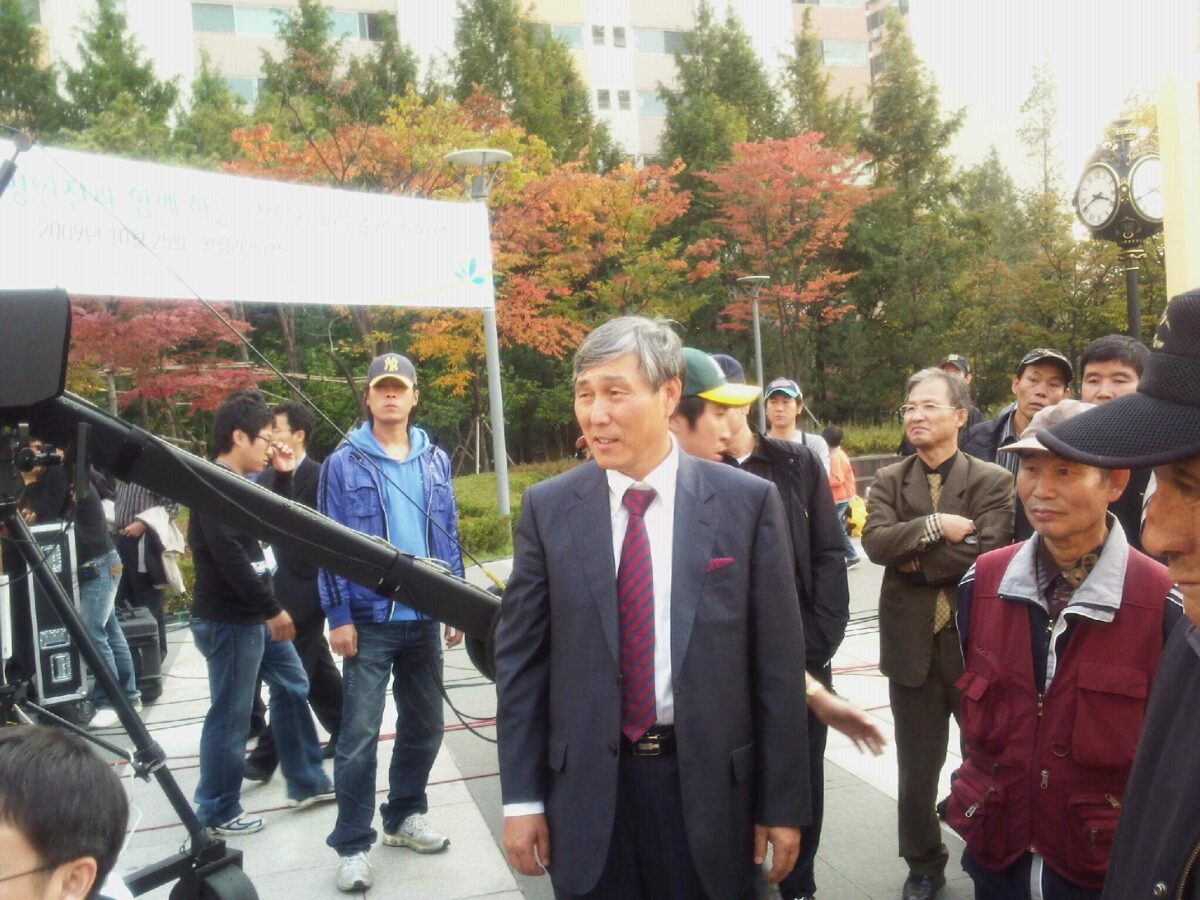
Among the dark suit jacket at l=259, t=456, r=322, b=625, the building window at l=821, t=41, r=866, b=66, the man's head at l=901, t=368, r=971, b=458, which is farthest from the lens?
the building window at l=821, t=41, r=866, b=66

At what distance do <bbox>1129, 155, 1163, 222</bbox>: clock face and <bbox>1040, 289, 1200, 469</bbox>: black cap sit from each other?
19.6 feet

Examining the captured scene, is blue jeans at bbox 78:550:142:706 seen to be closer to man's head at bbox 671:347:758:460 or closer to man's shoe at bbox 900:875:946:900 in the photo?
man's head at bbox 671:347:758:460

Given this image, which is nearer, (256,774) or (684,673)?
(684,673)

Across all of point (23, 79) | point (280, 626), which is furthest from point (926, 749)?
point (23, 79)

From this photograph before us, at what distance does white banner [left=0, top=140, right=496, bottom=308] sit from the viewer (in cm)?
318

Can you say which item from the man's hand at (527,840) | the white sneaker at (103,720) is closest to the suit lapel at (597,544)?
the man's hand at (527,840)

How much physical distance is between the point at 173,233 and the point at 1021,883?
3167 millimetres

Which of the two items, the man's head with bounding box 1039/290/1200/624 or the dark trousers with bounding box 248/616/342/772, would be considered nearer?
the man's head with bounding box 1039/290/1200/624

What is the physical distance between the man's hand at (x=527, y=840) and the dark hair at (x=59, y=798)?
2.74 feet

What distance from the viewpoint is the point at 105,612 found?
18.9ft

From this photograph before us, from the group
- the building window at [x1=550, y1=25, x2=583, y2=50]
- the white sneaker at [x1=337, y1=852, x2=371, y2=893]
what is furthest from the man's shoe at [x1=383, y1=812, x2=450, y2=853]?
the building window at [x1=550, y1=25, x2=583, y2=50]

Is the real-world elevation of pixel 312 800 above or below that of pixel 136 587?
below

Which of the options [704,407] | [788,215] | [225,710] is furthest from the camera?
[788,215]

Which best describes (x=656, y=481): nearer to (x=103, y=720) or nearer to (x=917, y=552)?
(x=917, y=552)
